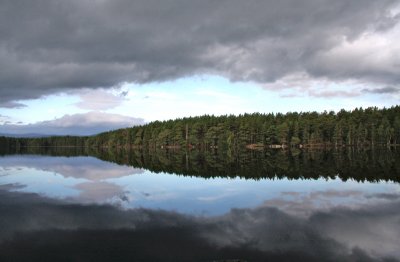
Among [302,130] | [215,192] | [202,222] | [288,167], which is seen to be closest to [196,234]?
[202,222]

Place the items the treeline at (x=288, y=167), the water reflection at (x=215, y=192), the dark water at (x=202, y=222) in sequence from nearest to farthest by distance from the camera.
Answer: the dark water at (x=202, y=222) < the water reflection at (x=215, y=192) < the treeline at (x=288, y=167)

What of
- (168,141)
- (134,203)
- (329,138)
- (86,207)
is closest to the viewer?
(86,207)

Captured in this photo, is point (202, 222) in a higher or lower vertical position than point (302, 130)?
lower

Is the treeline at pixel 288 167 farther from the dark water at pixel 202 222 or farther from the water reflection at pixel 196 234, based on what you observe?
the water reflection at pixel 196 234

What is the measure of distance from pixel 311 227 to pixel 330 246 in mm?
3105

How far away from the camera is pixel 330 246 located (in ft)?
51.8

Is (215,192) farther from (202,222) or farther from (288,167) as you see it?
(288,167)

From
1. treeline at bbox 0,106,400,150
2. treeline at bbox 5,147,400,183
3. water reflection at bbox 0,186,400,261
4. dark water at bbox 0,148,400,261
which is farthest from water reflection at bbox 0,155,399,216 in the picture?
treeline at bbox 0,106,400,150

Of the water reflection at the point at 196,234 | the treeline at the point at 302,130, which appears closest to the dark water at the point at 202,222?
the water reflection at the point at 196,234

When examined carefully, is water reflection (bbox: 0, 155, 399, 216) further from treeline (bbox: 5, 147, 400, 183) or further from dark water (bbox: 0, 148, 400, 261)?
treeline (bbox: 5, 147, 400, 183)

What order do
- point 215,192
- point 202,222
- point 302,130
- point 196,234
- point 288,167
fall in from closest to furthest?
1. point 196,234
2. point 202,222
3. point 215,192
4. point 288,167
5. point 302,130

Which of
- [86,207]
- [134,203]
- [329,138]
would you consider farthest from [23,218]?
[329,138]

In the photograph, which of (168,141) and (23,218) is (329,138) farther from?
(23,218)

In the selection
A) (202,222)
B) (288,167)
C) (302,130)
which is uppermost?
(302,130)
